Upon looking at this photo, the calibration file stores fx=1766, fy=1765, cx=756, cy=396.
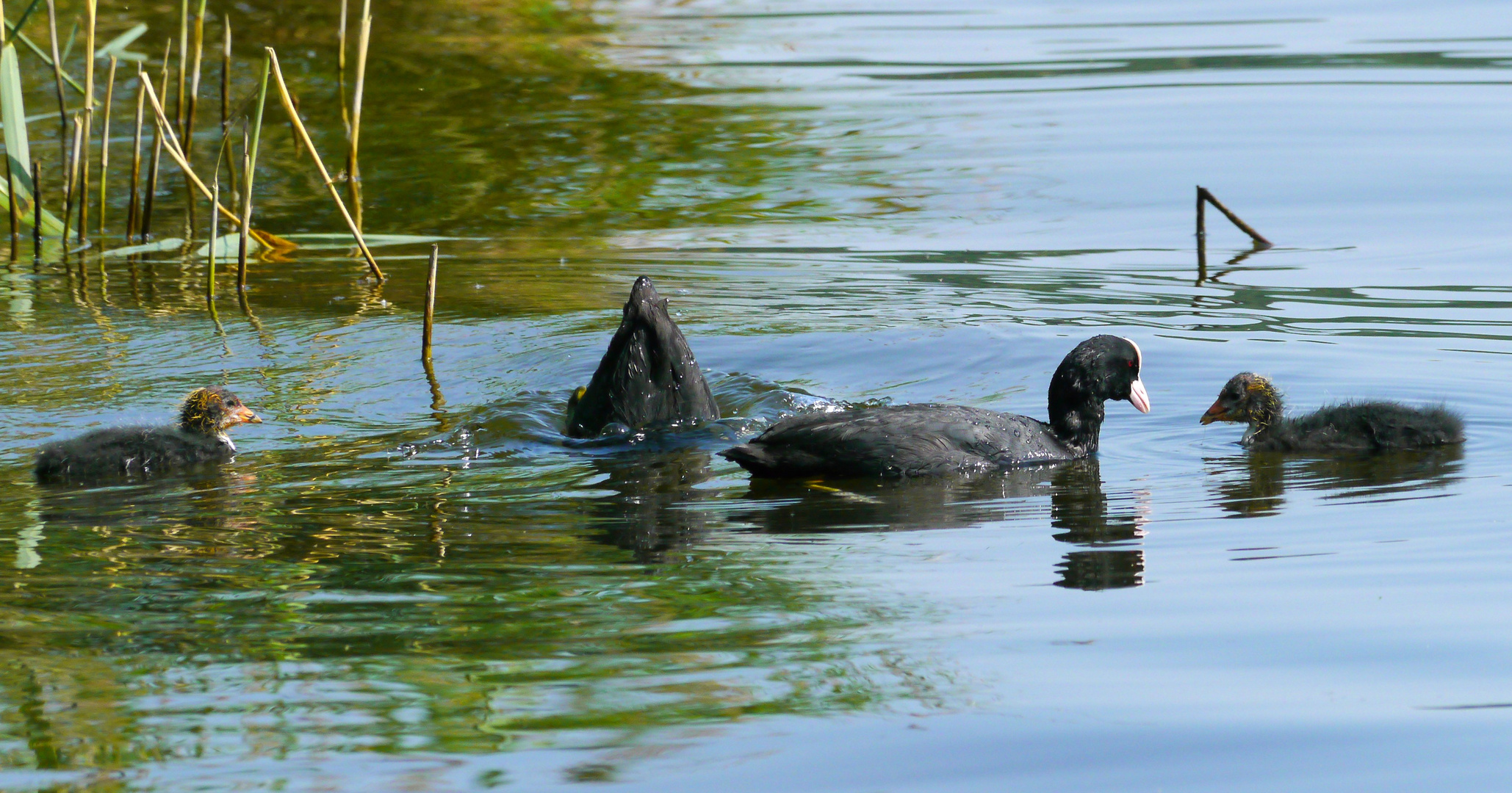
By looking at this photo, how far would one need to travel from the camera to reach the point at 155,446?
6281 millimetres

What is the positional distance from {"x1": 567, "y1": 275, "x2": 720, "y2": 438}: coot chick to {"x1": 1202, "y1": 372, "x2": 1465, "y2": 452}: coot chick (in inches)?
79.4

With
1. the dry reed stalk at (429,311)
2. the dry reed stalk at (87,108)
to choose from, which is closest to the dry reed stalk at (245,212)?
the dry reed stalk at (87,108)

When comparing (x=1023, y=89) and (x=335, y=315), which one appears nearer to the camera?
(x=335, y=315)

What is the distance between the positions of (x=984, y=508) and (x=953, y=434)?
59 centimetres

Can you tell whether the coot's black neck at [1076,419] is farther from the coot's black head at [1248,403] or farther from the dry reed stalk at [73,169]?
the dry reed stalk at [73,169]

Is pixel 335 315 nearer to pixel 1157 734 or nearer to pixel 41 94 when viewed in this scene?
pixel 1157 734

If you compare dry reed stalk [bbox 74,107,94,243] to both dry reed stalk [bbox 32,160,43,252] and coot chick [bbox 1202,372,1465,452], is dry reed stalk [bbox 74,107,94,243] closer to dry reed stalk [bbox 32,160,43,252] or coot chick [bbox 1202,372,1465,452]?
dry reed stalk [bbox 32,160,43,252]

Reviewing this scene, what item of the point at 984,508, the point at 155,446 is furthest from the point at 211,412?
the point at 984,508

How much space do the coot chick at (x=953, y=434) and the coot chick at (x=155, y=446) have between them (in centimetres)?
191

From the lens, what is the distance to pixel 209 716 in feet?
11.9

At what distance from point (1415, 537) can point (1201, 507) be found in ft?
2.41

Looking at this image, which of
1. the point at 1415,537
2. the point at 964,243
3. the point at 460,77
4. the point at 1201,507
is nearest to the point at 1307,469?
the point at 1201,507

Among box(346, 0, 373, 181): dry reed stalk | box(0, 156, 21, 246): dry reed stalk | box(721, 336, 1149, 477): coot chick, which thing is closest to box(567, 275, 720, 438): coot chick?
box(721, 336, 1149, 477): coot chick

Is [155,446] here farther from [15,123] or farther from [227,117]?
[227,117]
